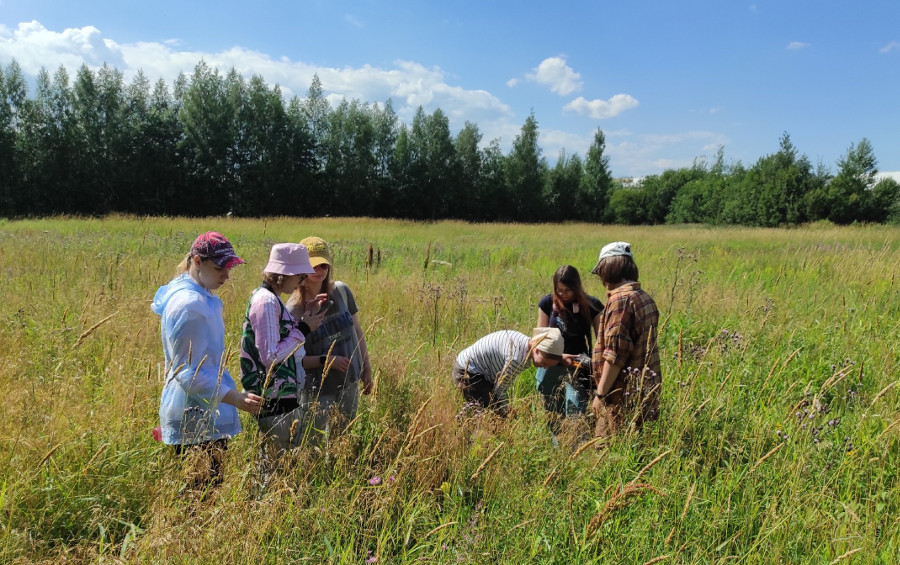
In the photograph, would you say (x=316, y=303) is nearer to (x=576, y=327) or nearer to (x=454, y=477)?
(x=454, y=477)

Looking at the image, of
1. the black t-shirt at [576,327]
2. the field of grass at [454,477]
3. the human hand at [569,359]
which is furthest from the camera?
the black t-shirt at [576,327]

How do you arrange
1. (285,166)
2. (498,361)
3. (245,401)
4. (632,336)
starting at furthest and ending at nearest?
(285,166) → (498,361) → (632,336) → (245,401)

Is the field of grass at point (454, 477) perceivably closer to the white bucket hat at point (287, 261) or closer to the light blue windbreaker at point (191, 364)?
the light blue windbreaker at point (191, 364)

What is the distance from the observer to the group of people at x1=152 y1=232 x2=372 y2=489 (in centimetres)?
213

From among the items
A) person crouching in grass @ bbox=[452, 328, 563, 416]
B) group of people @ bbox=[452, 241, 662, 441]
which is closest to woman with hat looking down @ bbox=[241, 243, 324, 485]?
group of people @ bbox=[452, 241, 662, 441]

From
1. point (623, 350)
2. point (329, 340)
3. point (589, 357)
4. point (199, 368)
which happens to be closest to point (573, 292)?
point (589, 357)

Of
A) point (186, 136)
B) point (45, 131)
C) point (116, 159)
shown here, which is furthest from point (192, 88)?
point (45, 131)

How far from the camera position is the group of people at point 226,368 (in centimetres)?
213

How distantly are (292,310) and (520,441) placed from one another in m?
1.44

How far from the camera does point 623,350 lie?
9.13 feet

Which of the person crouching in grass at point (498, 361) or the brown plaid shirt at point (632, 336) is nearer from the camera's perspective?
the brown plaid shirt at point (632, 336)

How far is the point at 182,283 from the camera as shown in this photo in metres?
2.24

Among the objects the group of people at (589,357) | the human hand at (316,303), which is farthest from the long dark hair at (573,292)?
the human hand at (316,303)

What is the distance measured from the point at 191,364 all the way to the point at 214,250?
20.2 inches
